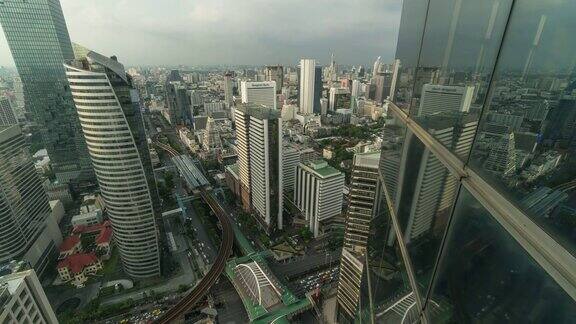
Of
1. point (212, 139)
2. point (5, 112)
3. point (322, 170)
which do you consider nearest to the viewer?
point (322, 170)

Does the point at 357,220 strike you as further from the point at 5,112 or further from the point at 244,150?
the point at 5,112

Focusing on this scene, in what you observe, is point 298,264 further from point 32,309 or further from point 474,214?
point 474,214

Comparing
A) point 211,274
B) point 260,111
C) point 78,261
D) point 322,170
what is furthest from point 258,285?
point 78,261

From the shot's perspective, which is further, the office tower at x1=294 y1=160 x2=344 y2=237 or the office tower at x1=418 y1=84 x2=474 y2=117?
the office tower at x1=294 y1=160 x2=344 y2=237

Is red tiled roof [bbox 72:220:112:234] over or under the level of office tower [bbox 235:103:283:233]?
under

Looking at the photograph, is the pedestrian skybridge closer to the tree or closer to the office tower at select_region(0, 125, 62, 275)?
the tree

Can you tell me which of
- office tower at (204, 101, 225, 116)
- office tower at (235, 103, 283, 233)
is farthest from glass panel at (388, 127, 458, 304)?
office tower at (204, 101, 225, 116)

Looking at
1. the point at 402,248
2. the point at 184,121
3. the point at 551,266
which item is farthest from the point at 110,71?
the point at 184,121
